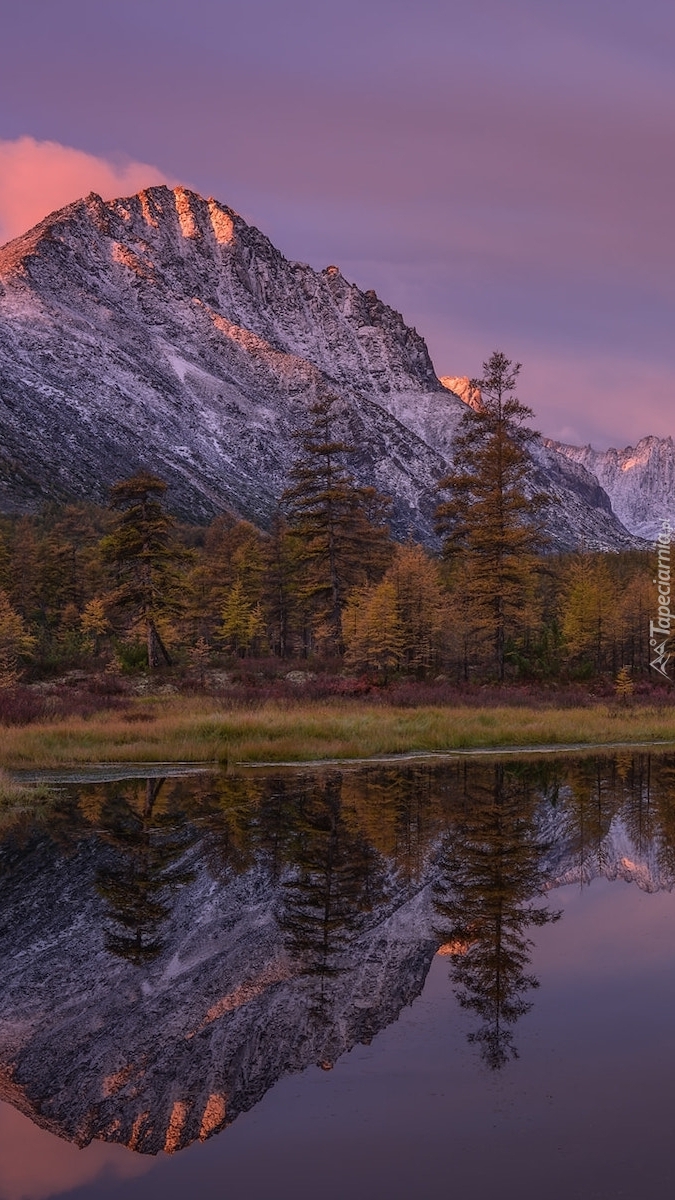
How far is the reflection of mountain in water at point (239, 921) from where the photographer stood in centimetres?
705

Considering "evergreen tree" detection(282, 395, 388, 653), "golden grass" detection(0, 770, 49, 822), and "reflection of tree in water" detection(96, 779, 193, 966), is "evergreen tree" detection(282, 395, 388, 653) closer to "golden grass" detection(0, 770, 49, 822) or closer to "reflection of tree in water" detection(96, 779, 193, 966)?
"golden grass" detection(0, 770, 49, 822)

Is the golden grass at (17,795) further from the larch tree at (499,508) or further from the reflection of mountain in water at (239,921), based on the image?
the larch tree at (499,508)

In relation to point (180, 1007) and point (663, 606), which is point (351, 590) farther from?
point (180, 1007)

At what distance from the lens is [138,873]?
12.8 meters

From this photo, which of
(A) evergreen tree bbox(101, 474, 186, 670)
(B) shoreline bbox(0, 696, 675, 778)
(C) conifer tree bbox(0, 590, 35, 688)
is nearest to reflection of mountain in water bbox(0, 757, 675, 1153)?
(B) shoreline bbox(0, 696, 675, 778)

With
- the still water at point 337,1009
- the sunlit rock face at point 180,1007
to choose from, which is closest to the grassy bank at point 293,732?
the still water at point 337,1009

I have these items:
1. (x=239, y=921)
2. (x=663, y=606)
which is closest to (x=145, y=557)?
(x=663, y=606)

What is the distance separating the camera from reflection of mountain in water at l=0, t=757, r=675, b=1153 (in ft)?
23.1

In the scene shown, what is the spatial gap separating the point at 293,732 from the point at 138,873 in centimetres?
1366

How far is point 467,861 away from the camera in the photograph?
13.3 meters

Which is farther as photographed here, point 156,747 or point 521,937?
point 156,747

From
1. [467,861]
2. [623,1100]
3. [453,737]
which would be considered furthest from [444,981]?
[453,737]

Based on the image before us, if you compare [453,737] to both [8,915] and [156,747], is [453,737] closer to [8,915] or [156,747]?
[156,747]

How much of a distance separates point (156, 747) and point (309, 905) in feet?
45.2
